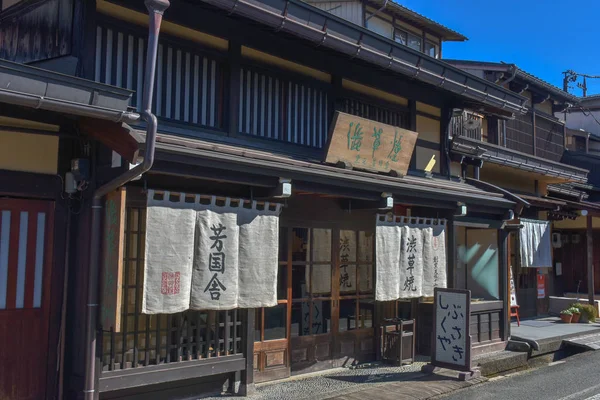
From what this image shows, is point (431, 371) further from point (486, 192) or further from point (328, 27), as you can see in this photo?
point (328, 27)

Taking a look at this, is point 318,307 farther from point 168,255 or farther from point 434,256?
point 168,255

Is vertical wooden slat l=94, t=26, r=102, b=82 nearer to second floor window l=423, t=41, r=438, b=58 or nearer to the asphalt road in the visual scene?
the asphalt road

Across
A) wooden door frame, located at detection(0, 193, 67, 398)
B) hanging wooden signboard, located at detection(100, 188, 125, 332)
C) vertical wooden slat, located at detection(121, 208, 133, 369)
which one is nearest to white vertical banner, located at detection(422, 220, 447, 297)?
vertical wooden slat, located at detection(121, 208, 133, 369)

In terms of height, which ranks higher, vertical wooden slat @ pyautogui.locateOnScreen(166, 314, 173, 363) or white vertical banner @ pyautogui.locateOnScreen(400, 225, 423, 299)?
white vertical banner @ pyautogui.locateOnScreen(400, 225, 423, 299)

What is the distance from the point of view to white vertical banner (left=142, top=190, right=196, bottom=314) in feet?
23.0

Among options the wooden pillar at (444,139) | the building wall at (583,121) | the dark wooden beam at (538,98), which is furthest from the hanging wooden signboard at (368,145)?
the building wall at (583,121)

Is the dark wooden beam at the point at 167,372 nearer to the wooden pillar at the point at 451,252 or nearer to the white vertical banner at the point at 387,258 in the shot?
the white vertical banner at the point at 387,258

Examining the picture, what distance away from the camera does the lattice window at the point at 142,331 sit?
23.8 feet

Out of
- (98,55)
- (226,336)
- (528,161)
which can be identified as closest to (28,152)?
(98,55)

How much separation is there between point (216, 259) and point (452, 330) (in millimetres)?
4849

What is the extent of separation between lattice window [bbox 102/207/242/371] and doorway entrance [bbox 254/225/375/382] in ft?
4.23

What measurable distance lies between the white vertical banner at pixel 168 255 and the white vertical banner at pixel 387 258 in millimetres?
3746

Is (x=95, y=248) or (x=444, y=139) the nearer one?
(x=95, y=248)

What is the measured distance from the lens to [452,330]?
10250 millimetres
